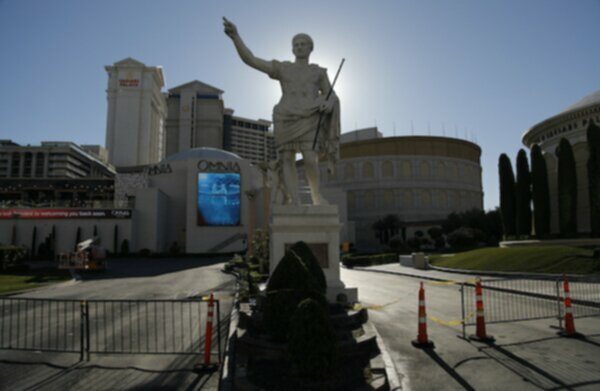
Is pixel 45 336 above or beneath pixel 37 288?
above

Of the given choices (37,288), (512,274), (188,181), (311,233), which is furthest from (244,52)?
(188,181)

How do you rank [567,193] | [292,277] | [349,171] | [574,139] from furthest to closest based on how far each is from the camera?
1. [349,171]
2. [574,139]
3. [567,193]
4. [292,277]

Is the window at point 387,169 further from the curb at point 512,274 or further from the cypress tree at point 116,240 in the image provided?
the curb at point 512,274

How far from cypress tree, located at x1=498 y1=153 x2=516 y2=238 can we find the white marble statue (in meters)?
30.4

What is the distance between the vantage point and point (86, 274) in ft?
87.1

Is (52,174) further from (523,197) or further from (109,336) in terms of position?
(109,336)

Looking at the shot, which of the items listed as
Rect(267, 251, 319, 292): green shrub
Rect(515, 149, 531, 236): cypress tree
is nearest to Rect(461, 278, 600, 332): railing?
Rect(267, 251, 319, 292): green shrub

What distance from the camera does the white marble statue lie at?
8.55 metres

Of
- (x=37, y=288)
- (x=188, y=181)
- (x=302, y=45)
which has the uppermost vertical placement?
(x=188, y=181)

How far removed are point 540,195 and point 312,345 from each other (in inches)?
1290

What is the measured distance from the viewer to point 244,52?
8461mm

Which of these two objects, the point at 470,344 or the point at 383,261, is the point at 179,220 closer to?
the point at 383,261

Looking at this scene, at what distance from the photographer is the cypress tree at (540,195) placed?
30938 millimetres

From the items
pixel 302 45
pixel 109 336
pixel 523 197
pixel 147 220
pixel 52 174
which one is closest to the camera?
pixel 109 336
